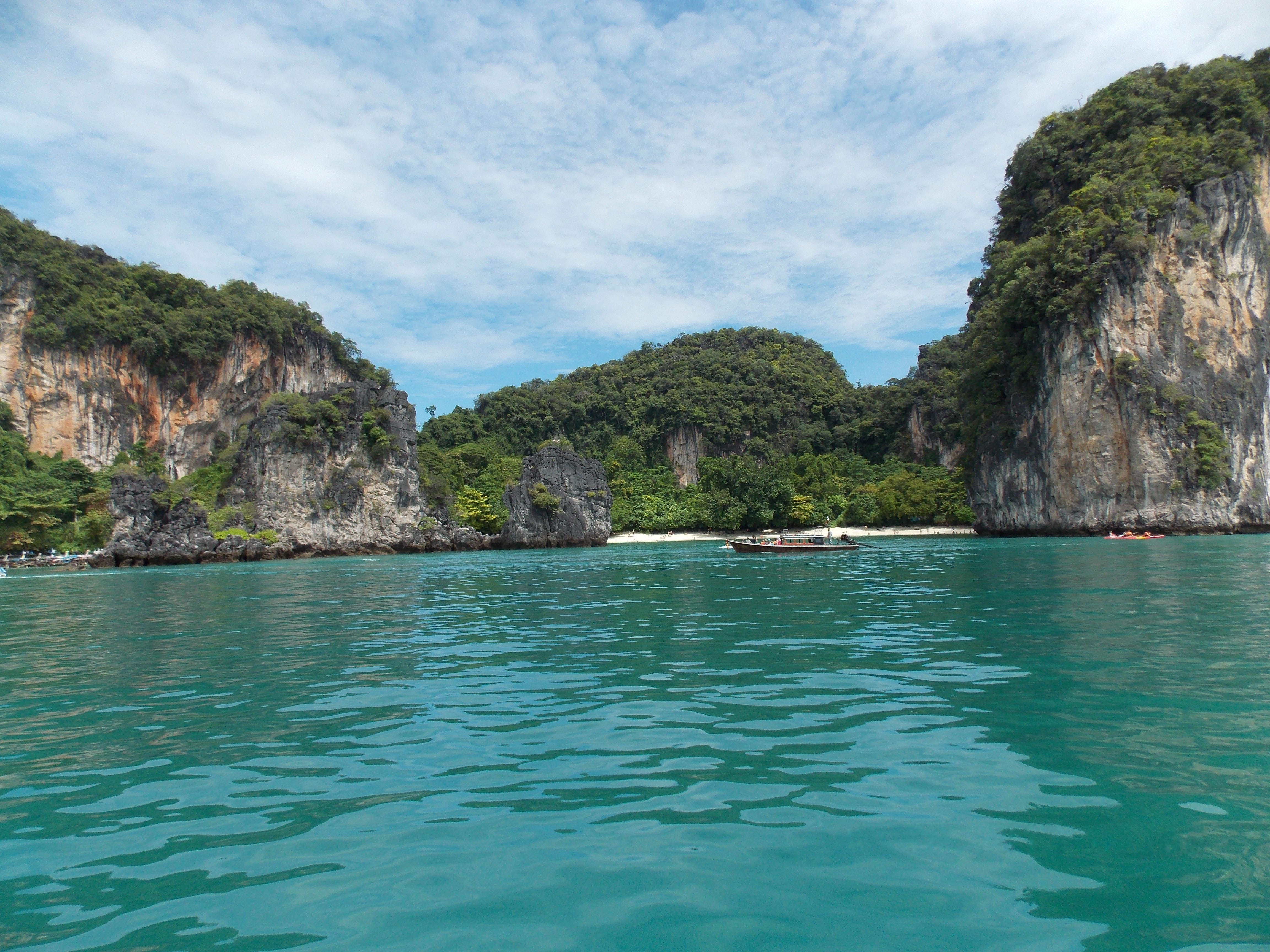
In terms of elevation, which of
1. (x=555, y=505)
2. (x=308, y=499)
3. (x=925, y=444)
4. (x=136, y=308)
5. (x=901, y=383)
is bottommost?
(x=555, y=505)

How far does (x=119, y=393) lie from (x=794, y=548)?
6298 cm

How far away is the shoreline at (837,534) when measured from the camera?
66.6 metres

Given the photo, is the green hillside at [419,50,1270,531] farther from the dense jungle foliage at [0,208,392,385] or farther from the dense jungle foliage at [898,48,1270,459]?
the dense jungle foliage at [0,208,392,385]

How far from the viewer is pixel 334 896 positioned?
143 inches

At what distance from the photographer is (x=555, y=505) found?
213 ft

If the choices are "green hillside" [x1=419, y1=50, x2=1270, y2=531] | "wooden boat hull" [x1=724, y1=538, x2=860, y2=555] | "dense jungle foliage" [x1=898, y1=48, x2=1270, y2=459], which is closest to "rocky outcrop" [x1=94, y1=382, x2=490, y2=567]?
"green hillside" [x1=419, y1=50, x2=1270, y2=531]

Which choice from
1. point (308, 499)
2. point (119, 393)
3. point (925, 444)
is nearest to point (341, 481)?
point (308, 499)

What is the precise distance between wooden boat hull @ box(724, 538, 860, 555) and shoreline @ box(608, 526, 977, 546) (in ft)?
78.3

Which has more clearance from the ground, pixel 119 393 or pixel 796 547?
pixel 119 393

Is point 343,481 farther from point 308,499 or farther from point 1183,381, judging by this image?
point 1183,381

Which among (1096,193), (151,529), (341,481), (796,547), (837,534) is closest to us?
(796,547)

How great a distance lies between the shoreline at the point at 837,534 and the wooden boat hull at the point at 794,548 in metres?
23.9

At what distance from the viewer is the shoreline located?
66625mm

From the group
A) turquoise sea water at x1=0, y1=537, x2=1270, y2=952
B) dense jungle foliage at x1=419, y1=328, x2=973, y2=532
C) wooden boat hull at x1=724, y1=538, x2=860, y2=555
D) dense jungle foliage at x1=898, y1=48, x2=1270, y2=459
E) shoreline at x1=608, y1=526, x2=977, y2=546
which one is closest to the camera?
turquoise sea water at x1=0, y1=537, x2=1270, y2=952
